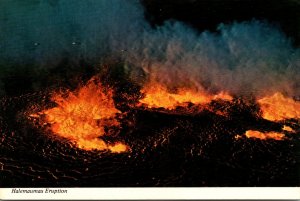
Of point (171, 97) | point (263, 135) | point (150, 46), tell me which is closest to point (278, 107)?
point (263, 135)

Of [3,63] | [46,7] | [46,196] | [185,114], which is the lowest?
[46,196]

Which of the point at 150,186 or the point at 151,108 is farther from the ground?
the point at 151,108

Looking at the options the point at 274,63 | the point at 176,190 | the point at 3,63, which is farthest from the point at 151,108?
the point at 3,63

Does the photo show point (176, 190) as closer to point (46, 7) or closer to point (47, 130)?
point (47, 130)

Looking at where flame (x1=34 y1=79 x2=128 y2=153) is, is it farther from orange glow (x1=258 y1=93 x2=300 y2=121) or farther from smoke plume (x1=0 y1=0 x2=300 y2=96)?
orange glow (x1=258 y1=93 x2=300 y2=121)

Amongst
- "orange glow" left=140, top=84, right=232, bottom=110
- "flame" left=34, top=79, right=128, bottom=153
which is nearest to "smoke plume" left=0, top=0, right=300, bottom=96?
"orange glow" left=140, top=84, right=232, bottom=110
